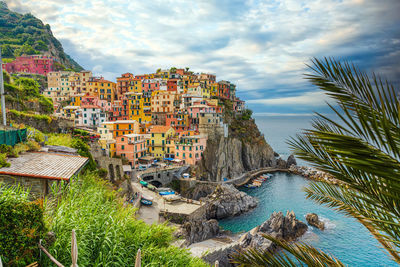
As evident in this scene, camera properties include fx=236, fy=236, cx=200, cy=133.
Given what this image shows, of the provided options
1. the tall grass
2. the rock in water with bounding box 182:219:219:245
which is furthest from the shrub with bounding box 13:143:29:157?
the rock in water with bounding box 182:219:219:245

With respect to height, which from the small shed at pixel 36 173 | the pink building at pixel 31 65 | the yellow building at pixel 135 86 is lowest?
the small shed at pixel 36 173

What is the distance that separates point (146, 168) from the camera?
36.3 m

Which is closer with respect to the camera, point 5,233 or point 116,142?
point 5,233

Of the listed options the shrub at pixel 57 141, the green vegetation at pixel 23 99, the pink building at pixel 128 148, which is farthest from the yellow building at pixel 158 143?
the shrub at pixel 57 141

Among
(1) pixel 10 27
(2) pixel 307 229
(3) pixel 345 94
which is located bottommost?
(2) pixel 307 229

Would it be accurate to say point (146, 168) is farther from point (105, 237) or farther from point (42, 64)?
point (42, 64)

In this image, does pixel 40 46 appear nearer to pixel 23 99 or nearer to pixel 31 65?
pixel 31 65

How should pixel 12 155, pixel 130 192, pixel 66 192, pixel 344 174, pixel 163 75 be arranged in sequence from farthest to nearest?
1. pixel 163 75
2. pixel 130 192
3. pixel 12 155
4. pixel 66 192
5. pixel 344 174

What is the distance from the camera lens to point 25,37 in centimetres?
7506

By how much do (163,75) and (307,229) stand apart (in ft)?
159

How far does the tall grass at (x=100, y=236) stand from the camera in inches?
204

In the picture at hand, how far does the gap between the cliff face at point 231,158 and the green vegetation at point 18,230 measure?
118 ft

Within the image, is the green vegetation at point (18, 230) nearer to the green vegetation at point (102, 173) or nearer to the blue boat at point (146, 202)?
the green vegetation at point (102, 173)

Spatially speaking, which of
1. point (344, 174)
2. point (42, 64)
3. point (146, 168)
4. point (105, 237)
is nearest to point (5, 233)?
point (105, 237)
